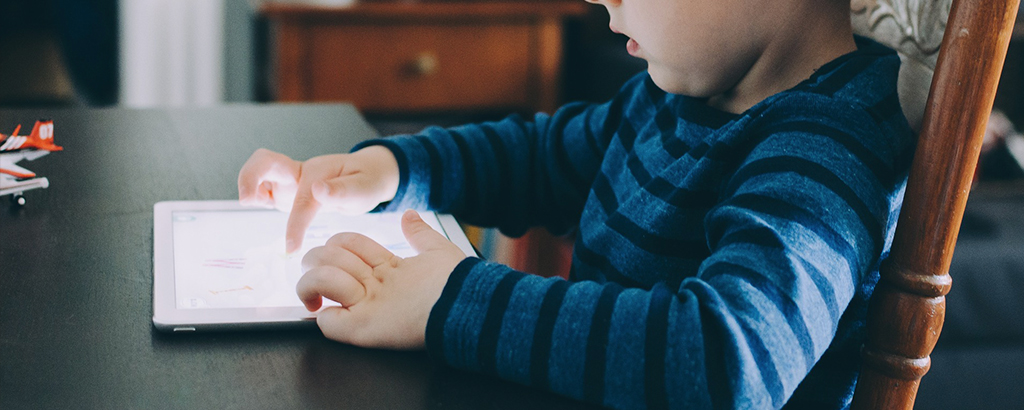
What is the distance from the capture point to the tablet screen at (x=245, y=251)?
484 mm

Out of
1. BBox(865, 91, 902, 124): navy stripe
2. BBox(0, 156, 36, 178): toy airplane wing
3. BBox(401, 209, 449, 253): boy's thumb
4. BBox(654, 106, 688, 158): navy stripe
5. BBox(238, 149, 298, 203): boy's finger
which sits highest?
BBox(865, 91, 902, 124): navy stripe

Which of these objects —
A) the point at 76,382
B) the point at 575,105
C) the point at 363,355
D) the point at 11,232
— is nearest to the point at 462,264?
the point at 363,355

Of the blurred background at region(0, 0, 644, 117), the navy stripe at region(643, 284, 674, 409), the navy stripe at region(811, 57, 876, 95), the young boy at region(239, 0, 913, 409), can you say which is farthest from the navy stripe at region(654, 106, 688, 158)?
the blurred background at region(0, 0, 644, 117)

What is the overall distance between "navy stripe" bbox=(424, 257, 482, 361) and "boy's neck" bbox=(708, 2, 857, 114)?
23 cm

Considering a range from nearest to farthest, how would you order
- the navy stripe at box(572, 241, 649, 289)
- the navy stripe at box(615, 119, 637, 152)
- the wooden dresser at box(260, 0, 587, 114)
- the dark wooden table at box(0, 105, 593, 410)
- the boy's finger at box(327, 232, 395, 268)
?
the dark wooden table at box(0, 105, 593, 410) < the boy's finger at box(327, 232, 395, 268) < the navy stripe at box(572, 241, 649, 289) < the navy stripe at box(615, 119, 637, 152) < the wooden dresser at box(260, 0, 587, 114)

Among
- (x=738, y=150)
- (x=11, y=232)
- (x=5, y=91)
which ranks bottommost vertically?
(x=5, y=91)

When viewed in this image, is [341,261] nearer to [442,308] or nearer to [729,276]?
[442,308]

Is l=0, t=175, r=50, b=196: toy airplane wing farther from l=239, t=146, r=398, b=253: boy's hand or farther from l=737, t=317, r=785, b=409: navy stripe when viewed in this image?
l=737, t=317, r=785, b=409: navy stripe

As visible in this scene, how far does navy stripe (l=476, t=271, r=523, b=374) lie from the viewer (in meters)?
0.41

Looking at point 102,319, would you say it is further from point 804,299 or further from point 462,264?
point 804,299

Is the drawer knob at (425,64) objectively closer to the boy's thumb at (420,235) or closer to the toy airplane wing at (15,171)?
the toy airplane wing at (15,171)

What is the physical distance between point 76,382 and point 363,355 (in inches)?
4.8

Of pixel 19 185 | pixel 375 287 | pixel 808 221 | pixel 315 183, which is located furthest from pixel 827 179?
pixel 19 185

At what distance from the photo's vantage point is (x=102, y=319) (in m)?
0.45
